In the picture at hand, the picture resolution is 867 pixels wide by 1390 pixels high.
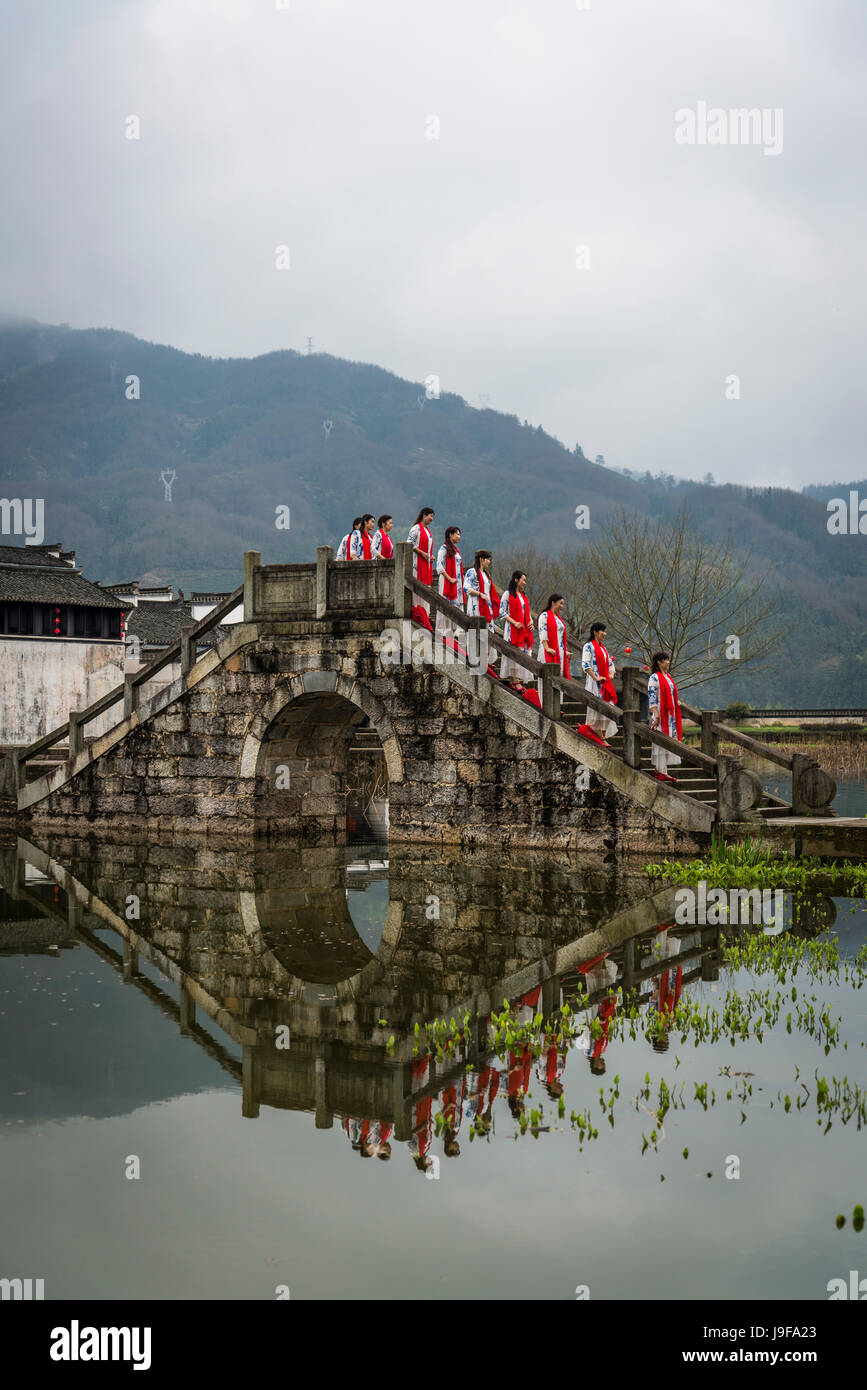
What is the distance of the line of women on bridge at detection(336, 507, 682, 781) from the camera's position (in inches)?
691

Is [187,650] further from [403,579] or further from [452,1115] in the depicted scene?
[452,1115]

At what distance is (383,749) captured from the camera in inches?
764

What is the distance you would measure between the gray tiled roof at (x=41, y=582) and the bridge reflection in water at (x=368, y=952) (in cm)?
3067

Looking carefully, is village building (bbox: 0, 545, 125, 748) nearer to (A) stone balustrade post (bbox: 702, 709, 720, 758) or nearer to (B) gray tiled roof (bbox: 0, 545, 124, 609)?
(B) gray tiled roof (bbox: 0, 545, 124, 609)

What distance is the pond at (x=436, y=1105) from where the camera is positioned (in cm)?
527

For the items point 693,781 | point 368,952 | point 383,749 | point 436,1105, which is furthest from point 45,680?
point 436,1105

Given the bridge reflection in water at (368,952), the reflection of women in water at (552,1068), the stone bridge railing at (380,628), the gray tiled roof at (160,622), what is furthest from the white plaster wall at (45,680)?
the reflection of women in water at (552,1068)

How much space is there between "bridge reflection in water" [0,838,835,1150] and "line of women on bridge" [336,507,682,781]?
2.54 m

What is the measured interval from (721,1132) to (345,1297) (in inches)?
100

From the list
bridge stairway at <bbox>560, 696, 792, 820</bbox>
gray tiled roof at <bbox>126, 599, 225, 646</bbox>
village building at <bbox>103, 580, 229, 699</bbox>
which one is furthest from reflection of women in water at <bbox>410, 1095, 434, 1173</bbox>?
gray tiled roof at <bbox>126, 599, 225, 646</bbox>

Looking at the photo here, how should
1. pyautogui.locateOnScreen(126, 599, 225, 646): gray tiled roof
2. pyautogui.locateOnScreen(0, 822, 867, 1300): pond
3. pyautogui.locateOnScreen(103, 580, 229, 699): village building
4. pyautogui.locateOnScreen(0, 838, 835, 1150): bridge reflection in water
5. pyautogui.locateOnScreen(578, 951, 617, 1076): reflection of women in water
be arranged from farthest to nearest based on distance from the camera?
pyautogui.locateOnScreen(126, 599, 225, 646): gray tiled roof < pyautogui.locateOnScreen(103, 580, 229, 699): village building < pyautogui.locateOnScreen(578, 951, 617, 1076): reflection of women in water < pyautogui.locateOnScreen(0, 838, 835, 1150): bridge reflection in water < pyautogui.locateOnScreen(0, 822, 867, 1300): pond
